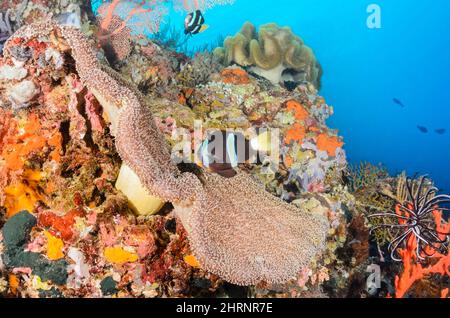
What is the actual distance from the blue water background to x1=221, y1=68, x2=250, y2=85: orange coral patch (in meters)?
52.8

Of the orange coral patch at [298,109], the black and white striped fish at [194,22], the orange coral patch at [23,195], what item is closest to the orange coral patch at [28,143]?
the orange coral patch at [23,195]

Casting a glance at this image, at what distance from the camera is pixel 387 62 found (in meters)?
68.5

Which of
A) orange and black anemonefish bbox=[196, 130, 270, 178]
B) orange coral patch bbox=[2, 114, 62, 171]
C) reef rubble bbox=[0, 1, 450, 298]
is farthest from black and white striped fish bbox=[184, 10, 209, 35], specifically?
orange coral patch bbox=[2, 114, 62, 171]

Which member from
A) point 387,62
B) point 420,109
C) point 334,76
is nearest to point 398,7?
point 387,62

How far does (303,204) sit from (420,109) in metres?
80.1

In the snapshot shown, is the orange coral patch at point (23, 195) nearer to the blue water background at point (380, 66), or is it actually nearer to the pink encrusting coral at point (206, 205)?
the pink encrusting coral at point (206, 205)

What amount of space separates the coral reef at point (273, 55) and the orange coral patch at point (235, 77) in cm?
166

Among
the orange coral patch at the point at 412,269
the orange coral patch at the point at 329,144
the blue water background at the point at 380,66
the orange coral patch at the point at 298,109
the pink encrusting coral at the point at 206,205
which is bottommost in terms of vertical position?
the orange coral patch at the point at 412,269

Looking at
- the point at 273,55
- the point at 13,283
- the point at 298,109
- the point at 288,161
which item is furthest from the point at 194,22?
the point at 13,283

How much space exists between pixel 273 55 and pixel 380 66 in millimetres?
71545

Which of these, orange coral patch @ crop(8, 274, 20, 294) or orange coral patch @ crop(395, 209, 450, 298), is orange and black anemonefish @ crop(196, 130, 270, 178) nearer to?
orange coral patch @ crop(8, 274, 20, 294)

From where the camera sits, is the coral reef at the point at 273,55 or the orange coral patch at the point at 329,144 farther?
the coral reef at the point at 273,55

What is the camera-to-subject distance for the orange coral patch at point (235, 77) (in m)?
5.68

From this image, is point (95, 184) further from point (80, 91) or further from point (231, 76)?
point (231, 76)
